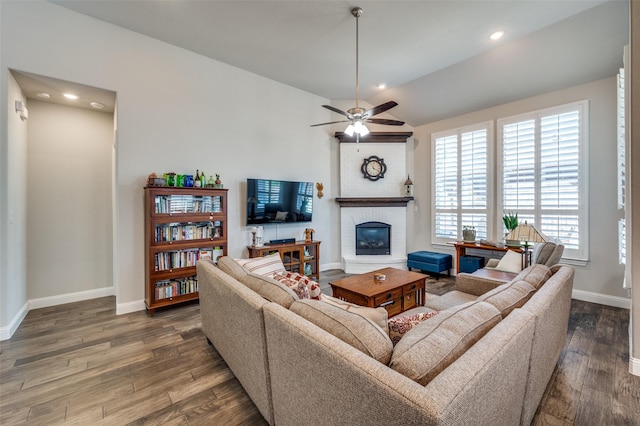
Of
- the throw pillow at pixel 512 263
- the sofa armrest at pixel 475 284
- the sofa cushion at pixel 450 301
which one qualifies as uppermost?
the throw pillow at pixel 512 263

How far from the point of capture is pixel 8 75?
284cm

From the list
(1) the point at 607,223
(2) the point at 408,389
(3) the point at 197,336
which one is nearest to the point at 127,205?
(3) the point at 197,336

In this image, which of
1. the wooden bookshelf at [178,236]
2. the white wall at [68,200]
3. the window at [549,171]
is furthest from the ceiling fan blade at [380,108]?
the white wall at [68,200]

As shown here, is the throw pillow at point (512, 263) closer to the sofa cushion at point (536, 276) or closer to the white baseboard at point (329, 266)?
the sofa cushion at point (536, 276)

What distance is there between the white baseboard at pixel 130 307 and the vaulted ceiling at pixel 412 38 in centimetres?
357

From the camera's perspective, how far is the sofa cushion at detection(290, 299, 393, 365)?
1.07 m

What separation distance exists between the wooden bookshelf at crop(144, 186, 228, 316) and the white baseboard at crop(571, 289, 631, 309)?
514 cm

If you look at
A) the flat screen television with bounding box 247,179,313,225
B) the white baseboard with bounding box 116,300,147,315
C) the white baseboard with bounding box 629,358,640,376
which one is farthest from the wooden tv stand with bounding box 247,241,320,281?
the white baseboard with bounding box 629,358,640,376

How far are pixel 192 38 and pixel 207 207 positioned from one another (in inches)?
91.1

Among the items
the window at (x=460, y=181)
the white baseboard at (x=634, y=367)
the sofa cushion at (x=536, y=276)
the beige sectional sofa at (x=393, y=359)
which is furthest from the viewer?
the window at (x=460, y=181)

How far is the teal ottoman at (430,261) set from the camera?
498 cm

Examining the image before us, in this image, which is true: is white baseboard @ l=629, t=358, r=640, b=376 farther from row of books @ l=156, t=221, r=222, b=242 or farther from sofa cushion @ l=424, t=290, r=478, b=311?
row of books @ l=156, t=221, r=222, b=242

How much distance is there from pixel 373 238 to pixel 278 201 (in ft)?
7.58

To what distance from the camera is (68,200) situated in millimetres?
3854
